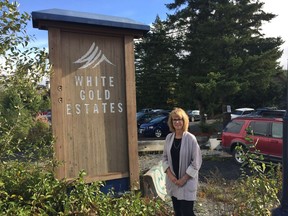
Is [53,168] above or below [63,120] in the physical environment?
below

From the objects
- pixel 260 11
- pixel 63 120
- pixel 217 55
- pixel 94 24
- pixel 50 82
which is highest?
pixel 260 11

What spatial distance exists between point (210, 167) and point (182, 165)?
7458 millimetres

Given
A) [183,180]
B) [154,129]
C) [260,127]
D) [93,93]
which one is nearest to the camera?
[183,180]

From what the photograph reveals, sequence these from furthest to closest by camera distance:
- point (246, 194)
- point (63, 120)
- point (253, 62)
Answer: point (253, 62) < point (63, 120) < point (246, 194)

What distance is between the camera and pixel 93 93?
5125 millimetres

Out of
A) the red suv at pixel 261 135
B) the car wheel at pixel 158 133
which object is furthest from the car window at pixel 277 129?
the car wheel at pixel 158 133

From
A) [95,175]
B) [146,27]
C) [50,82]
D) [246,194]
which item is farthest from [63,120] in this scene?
[246,194]

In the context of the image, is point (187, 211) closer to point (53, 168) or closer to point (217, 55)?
point (53, 168)

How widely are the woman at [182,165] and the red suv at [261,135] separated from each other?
6264mm

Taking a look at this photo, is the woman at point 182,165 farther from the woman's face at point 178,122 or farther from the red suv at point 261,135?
the red suv at point 261,135

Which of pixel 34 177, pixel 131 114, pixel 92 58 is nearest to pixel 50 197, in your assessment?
pixel 34 177

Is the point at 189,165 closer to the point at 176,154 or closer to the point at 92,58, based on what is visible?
the point at 176,154

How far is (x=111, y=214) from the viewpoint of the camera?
4.08 meters

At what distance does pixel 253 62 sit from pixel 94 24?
69.5 ft
